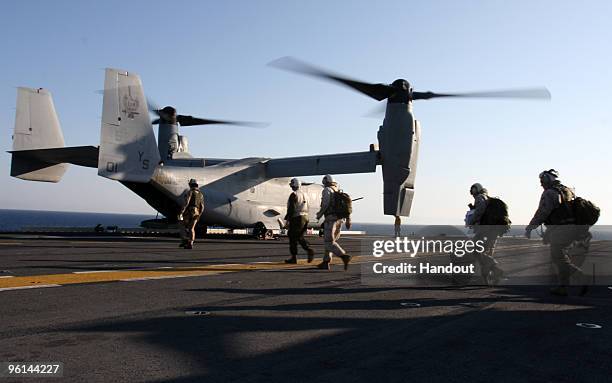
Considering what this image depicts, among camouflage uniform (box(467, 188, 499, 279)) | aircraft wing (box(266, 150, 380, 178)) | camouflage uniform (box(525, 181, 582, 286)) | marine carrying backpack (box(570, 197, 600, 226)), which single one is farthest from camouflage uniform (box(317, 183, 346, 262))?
aircraft wing (box(266, 150, 380, 178))

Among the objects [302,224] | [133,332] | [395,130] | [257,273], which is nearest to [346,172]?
[395,130]

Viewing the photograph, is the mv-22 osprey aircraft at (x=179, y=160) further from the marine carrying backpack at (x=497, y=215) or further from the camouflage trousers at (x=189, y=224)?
the marine carrying backpack at (x=497, y=215)

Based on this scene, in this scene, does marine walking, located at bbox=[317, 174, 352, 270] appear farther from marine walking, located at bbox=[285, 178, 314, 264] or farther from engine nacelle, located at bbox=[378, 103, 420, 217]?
engine nacelle, located at bbox=[378, 103, 420, 217]

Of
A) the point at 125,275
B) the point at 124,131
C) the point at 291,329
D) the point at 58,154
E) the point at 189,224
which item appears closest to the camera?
the point at 291,329

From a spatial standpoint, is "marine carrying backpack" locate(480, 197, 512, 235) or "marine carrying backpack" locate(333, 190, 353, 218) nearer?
"marine carrying backpack" locate(480, 197, 512, 235)

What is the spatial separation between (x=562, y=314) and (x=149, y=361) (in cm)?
525

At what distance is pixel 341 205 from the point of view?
11.2 m

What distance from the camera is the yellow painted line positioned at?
25.6 feet

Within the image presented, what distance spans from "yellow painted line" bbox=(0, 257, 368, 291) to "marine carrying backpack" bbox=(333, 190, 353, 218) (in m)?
1.58

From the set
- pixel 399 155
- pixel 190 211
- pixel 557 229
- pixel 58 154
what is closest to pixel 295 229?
pixel 190 211

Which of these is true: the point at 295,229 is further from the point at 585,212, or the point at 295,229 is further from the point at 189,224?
the point at 585,212

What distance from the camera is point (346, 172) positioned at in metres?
25.4

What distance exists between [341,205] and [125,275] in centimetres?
467

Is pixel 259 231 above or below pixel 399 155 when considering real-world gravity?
below
